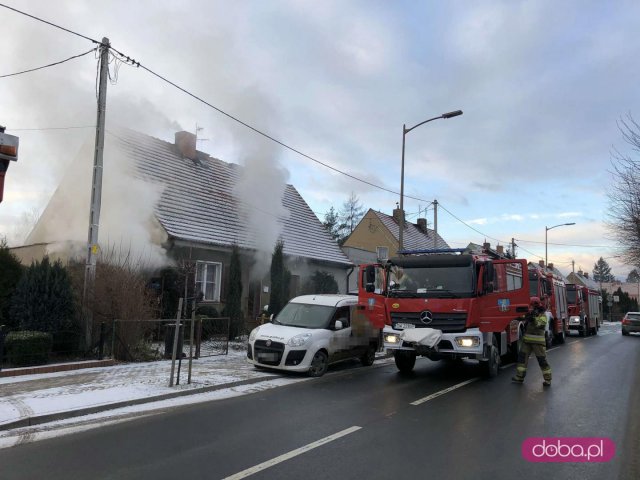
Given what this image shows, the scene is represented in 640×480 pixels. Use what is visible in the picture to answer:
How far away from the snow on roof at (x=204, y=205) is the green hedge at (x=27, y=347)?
6166mm

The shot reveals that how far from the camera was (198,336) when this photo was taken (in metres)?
11.6

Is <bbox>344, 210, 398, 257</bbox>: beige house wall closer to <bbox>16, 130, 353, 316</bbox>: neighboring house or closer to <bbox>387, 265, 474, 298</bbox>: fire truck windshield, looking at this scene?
<bbox>16, 130, 353, 316</bbox>: neighboring house

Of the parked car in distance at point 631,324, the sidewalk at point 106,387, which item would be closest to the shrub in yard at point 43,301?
the sidewalk at point 106,387

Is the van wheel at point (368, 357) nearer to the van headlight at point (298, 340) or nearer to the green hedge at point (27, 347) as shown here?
the van headlight at point (298, 340)

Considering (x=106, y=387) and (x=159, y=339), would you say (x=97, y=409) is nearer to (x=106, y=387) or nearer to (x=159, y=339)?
(x=106, y=387)

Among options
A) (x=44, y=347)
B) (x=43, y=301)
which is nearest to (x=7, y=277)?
(x=43, y=301)

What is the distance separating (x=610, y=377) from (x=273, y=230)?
1264cm

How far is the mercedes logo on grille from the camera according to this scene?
32.0 ft

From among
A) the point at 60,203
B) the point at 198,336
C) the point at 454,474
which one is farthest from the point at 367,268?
the point at 60,203

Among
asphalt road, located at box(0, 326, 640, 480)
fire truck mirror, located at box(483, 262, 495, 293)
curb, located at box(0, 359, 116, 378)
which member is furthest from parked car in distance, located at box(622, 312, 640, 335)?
curb, located at box(0, 359, 116, 378)

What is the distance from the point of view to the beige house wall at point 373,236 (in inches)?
1545

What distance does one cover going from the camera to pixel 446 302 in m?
9.70

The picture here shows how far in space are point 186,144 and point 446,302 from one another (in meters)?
15.3

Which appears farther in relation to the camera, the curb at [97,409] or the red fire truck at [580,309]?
the red fire truck at [580,309]
